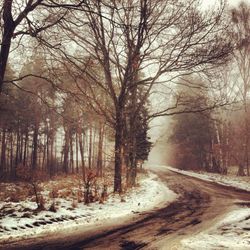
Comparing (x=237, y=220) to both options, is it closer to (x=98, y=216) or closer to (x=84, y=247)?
(x=98, y=216)

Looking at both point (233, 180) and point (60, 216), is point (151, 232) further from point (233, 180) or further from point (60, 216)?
point (233, 180)

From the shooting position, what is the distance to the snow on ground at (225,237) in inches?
305

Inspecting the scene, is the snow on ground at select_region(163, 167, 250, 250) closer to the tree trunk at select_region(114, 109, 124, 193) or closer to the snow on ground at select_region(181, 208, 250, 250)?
the snow on ground at select_region(181, 208, 250, 250)

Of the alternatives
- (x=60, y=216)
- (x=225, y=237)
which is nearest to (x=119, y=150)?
(x=60, y=216)

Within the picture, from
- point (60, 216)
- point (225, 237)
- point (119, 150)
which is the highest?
point (119, 150)

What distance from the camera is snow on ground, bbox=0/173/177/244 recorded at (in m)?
8.88

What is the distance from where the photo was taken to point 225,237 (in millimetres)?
8641

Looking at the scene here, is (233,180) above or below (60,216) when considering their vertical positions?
above

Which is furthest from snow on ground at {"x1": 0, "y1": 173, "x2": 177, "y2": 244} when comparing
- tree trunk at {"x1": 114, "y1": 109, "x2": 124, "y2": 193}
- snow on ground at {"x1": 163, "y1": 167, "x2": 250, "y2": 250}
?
snow on ground at {"x1": 163, "y1": 167, "x2": 250, "y2": 250}

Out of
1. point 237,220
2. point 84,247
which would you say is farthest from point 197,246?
point 237,220

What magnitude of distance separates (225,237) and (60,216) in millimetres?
4625

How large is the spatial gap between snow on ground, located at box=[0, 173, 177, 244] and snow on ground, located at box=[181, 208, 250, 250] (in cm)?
301

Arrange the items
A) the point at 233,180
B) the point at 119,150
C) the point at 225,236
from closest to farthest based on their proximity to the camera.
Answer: the point at 225,236 < the point at 119,150 < the point at 233,180

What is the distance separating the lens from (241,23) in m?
30.5
